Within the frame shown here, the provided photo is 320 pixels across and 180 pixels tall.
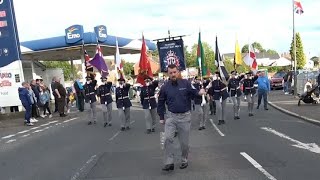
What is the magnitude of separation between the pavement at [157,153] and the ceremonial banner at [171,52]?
637 cm

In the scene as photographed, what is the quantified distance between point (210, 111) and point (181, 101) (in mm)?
13269

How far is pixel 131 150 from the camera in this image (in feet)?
37.3

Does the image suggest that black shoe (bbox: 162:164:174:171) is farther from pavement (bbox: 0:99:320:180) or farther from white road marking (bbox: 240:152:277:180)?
white road marking (bbox: 240:152:277:180)

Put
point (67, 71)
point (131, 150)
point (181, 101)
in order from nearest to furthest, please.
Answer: point (181, 101), point (131, 150), point (67, 71)

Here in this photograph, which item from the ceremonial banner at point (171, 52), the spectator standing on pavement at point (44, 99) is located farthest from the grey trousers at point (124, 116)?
the spectator standing on pavement at point (44, 99)

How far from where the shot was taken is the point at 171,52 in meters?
22.9

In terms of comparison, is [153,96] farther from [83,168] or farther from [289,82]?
[289,82]

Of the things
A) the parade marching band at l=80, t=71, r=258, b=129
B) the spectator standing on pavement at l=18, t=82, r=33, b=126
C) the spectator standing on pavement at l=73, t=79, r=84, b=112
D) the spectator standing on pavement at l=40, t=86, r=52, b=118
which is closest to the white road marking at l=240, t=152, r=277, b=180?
the parade marching band at l=80, t=71, r=258, b=129

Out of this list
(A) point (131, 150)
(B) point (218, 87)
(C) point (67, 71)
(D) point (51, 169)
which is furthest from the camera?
(C) point (67, 71)

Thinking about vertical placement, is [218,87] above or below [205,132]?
above

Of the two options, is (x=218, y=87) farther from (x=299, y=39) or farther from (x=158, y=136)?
(x=299, y=39)

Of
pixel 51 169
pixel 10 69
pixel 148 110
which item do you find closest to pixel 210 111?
pixel 148 110

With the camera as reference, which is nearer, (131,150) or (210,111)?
(131,150)

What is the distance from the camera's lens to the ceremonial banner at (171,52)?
74.7 ft
